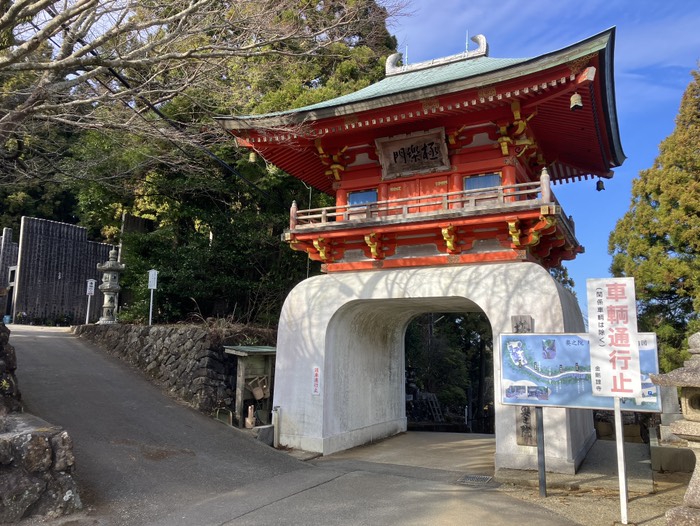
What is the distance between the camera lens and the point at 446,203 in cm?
962

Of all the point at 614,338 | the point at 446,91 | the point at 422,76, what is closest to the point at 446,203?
the point at 446,91

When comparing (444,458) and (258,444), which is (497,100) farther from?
(258,444)

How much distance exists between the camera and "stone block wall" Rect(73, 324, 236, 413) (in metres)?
11.3

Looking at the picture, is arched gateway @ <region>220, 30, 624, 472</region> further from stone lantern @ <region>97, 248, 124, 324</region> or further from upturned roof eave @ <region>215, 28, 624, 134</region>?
stone lantern @ <region>97, 248, 124, 324</region>

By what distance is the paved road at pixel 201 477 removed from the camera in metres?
6.23

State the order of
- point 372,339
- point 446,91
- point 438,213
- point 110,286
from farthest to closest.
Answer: point 110,286, point 372,339, point 438,213, point 446,91

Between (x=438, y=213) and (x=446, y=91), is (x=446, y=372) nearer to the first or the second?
(x=438, y=213)

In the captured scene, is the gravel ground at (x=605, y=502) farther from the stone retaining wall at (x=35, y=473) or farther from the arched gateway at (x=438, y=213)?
the stone retaining wall at (x=35, y=473)

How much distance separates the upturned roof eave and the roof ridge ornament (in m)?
3.79

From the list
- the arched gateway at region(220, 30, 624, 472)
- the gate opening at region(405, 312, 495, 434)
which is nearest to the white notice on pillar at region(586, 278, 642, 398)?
the arched gateway at region(220, 30, 624, 472)

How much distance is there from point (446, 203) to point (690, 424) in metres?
5.54

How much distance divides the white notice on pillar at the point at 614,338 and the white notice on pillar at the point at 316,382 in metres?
5.75

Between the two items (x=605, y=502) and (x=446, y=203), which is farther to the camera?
(x=446, y=203)

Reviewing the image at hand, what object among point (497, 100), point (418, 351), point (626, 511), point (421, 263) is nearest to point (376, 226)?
point (421, 263)
